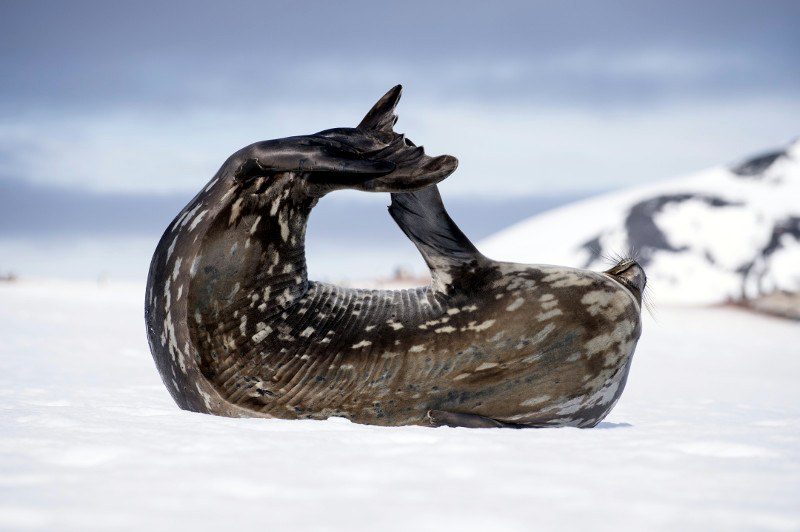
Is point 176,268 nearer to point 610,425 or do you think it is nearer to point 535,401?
point 535,401

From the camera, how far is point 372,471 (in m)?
3.07

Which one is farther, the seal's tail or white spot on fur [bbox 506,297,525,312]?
the seal's tail

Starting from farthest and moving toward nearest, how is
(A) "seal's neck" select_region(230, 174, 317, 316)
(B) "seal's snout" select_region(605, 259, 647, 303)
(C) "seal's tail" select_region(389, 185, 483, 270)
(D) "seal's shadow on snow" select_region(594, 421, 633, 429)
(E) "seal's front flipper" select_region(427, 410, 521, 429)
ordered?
(B) "seal's snout" select_region(605, 259, 647, 303), (C) "seal's tail" select_region(389, 185, 483, 270), (D) "seal's shadow on snow" select_region(594, 421, 633, 429), (A) "seal's neck" select_region(230, 174, 317, 316), (E) "seal's front flipper" select_region(427, 410, 521, 429)

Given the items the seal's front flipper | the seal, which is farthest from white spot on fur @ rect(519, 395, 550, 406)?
the seal's front flipper

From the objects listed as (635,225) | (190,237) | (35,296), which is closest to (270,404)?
(190,237)

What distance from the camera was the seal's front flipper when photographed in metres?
4.34

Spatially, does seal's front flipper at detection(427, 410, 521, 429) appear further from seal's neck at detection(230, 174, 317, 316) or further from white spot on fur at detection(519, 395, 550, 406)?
seal's neck at detection(230, 174, 317, 316)

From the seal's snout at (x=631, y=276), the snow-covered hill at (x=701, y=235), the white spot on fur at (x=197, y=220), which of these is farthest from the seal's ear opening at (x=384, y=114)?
the snow-covered hill at (x=701, y=235)

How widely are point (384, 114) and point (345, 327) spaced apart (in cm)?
117

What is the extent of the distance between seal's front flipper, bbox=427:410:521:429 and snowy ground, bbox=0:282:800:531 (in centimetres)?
13

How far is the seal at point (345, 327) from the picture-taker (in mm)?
4418

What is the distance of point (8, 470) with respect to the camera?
298cm

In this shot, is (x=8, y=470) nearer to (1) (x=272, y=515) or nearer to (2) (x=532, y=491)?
(1) (x=272, y=515)

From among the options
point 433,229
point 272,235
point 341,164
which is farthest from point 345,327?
point 341,164
